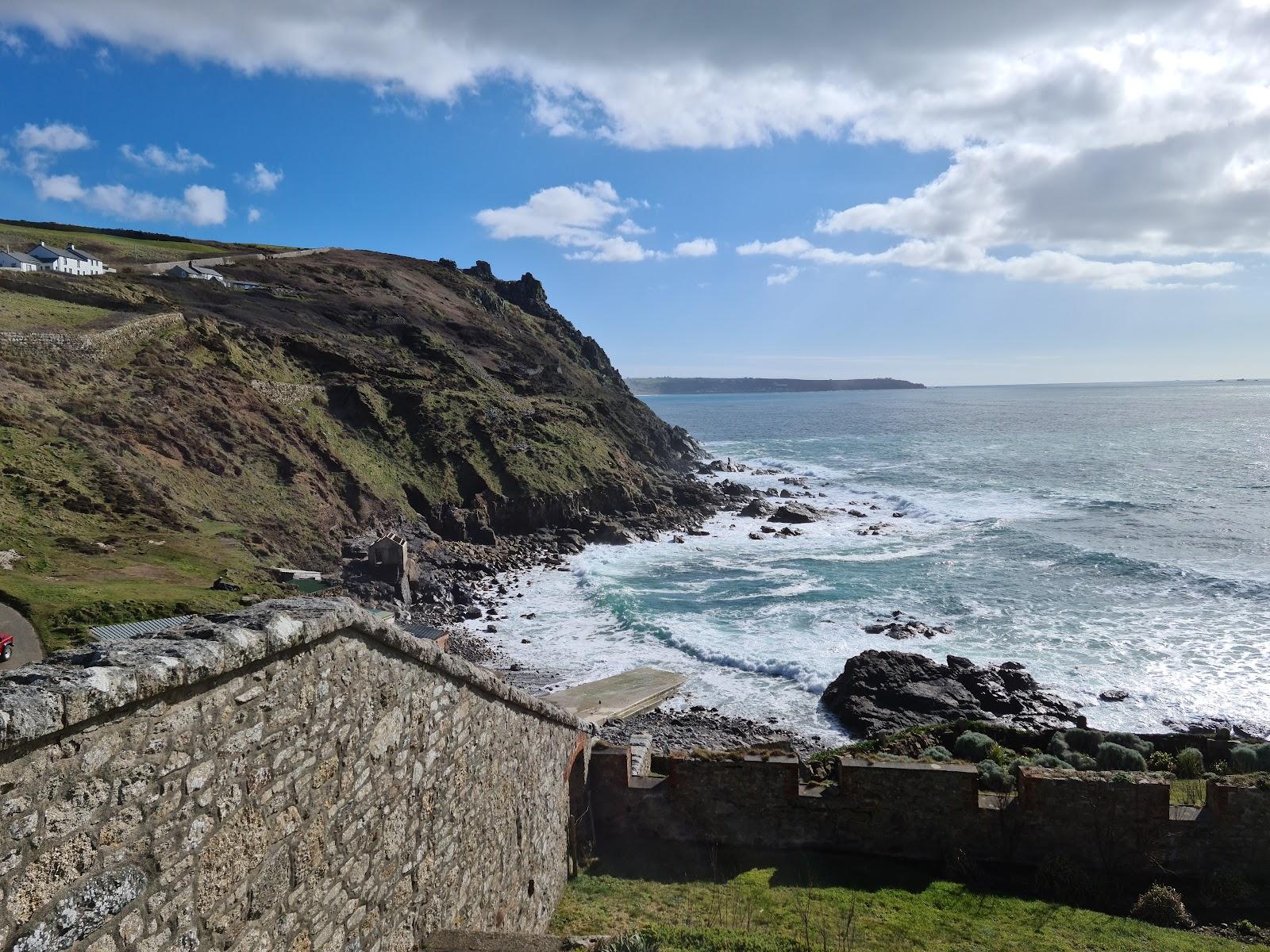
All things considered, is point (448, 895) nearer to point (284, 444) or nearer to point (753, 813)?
point (753, 813)

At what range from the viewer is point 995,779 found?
11742mm

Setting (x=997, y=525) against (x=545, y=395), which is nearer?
(x=997, y=525)

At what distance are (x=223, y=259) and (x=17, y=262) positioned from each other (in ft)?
79.7

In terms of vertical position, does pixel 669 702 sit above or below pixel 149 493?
below

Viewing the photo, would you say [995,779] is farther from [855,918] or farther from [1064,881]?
[855,918]

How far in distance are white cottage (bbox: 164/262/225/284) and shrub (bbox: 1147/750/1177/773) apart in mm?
70639

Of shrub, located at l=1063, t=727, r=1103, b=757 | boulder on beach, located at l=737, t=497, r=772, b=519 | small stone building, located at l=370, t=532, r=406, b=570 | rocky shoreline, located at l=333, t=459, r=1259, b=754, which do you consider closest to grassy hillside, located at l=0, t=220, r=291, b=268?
rocky shoreline, located at l=333, t=459, r=1259, b=754

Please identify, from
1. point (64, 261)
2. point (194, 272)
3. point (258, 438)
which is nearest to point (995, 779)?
point (258, 438)

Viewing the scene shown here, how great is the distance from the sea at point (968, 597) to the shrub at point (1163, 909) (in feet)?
44.1

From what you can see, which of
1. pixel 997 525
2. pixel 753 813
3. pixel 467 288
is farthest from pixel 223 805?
pixel 467 288

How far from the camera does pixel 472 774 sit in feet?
22.7

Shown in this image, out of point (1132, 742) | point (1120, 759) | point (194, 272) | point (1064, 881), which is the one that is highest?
point (194, 272)

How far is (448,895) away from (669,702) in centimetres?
1926

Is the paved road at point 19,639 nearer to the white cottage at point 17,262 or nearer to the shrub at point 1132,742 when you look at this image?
the shrub at point 1132,742
